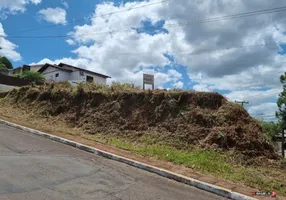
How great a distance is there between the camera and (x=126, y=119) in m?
13.3

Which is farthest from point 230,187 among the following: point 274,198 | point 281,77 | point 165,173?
point 281,77

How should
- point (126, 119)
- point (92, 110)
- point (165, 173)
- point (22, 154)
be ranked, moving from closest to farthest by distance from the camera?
point (165, 173) < point (22, 154) < point (126, 119) < point (92, 110)

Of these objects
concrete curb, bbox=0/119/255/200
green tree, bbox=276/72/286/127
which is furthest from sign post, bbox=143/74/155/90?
green tree, bbox=276/72/286/127

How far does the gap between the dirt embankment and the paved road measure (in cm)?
334

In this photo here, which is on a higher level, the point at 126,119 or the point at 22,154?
the point at 126,119

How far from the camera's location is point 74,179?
263 inches

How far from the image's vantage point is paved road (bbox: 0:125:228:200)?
5719mm

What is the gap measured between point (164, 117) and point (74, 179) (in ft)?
20.6

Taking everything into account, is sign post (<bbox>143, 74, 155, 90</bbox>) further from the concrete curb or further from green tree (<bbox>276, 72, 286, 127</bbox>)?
green tree (<bbox>276, 72, 286, 127</bbox>)

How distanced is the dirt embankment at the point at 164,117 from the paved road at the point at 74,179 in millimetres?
3336

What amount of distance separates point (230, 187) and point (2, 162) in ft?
18.6

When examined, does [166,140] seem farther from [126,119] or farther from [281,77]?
[281,77]

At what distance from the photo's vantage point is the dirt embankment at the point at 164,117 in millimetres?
10234

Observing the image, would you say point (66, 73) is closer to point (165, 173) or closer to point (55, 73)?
point (55, 73)
